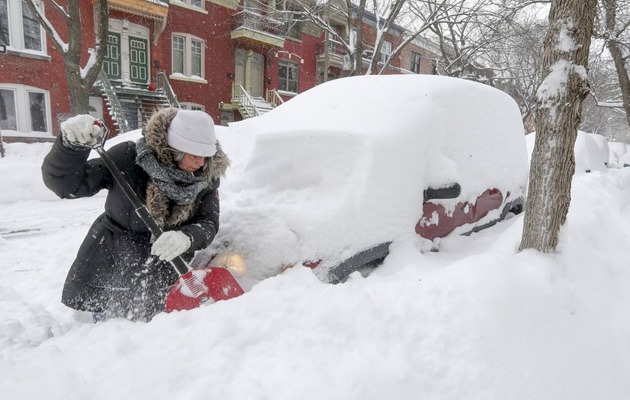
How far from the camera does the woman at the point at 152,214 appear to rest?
2273 millimetres

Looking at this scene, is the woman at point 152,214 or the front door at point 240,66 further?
the front door at point 240,66

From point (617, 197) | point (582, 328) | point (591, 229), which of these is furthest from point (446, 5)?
point (582, 328)

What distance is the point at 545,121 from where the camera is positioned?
2785 mm

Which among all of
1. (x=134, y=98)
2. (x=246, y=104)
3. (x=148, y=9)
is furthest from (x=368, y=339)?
(x=246, y=104)

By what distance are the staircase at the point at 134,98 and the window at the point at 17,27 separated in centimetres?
221

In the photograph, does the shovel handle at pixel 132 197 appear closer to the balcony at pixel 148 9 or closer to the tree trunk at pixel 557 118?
the tree trunk at pixel 557 118

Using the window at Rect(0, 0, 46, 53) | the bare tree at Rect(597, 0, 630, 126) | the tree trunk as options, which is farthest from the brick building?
the tree trunk

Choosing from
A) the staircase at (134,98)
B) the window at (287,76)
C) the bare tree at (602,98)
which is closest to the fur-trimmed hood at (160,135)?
the bare tree at (602,98)

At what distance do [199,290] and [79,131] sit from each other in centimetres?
103

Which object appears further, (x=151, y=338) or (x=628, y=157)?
(x=628, y=157)

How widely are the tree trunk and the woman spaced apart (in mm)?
2231

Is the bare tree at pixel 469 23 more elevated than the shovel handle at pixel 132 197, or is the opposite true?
the bare tree at pixel 469 23

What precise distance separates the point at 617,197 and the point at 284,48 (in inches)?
652

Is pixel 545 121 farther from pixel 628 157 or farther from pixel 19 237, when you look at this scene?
pixel 628 157
